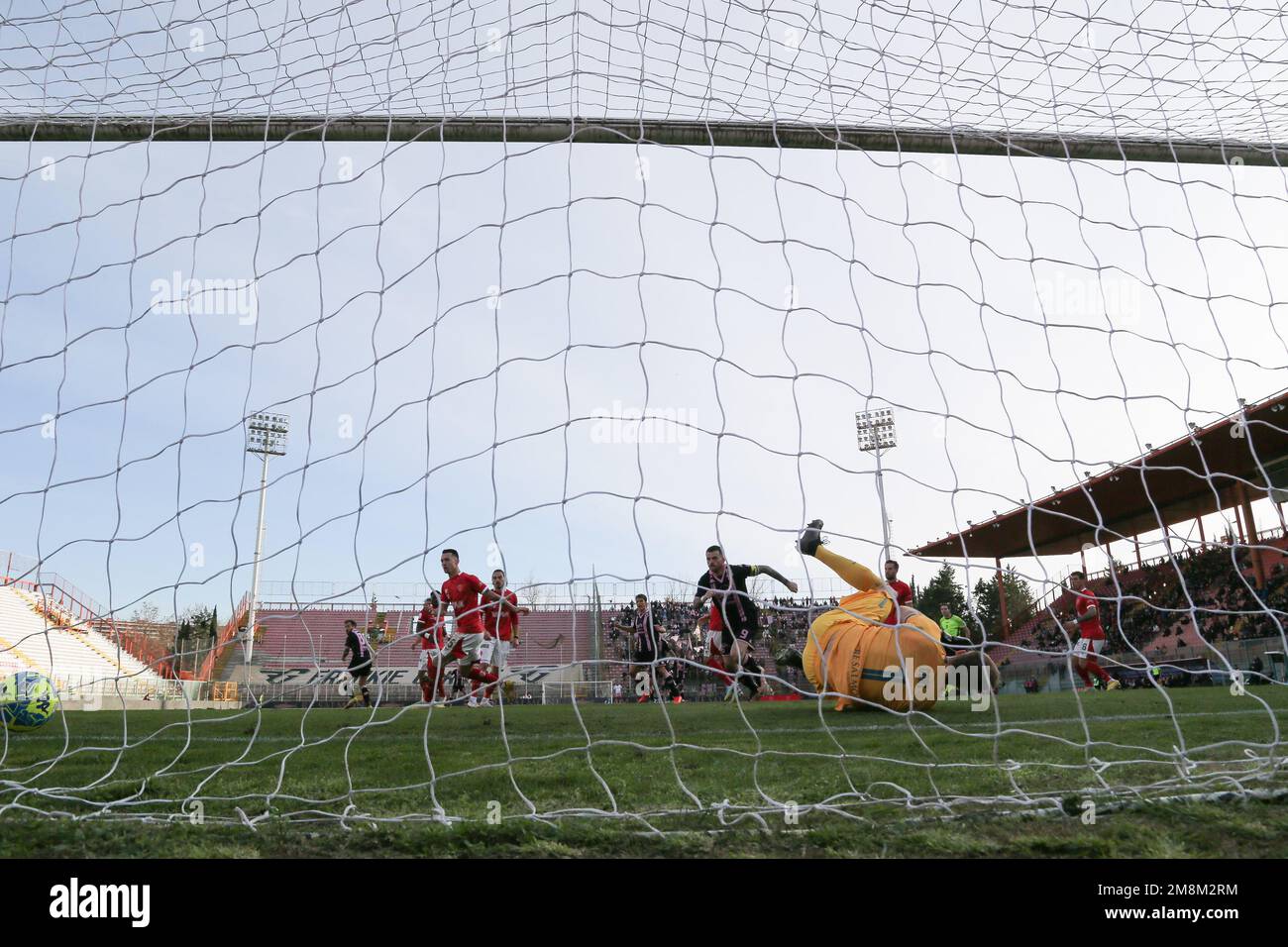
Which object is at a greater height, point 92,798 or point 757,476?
point 757,476

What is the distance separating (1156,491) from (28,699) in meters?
8.72

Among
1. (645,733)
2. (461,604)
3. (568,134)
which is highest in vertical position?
(568,134)

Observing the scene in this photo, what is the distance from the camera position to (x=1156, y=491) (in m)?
6.64

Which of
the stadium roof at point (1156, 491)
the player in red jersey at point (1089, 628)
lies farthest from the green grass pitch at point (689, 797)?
the player in red jersey at point (1089, 628)

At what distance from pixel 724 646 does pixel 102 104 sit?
6460 mm

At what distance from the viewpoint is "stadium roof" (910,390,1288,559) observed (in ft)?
12.4

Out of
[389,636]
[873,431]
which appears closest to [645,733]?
[389,636]

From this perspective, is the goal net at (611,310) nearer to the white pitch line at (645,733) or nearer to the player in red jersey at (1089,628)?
the white pitch line at (645,733)

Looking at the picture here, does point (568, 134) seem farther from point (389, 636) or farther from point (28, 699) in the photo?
point (389, 636)

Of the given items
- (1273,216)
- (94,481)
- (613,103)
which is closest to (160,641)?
(94,481)

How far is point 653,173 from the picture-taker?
390 cm

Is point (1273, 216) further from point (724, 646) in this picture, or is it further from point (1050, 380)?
point (724, 646)

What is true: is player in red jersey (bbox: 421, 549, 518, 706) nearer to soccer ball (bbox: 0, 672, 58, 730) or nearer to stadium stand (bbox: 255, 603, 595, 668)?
soccer ball (bbox: 0, 672, 58, 730)

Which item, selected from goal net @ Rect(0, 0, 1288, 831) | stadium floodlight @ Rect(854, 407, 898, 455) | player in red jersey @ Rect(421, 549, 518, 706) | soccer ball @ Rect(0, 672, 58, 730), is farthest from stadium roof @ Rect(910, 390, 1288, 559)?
stadium floodlight @ Rect(854, 407, 898, 455)
